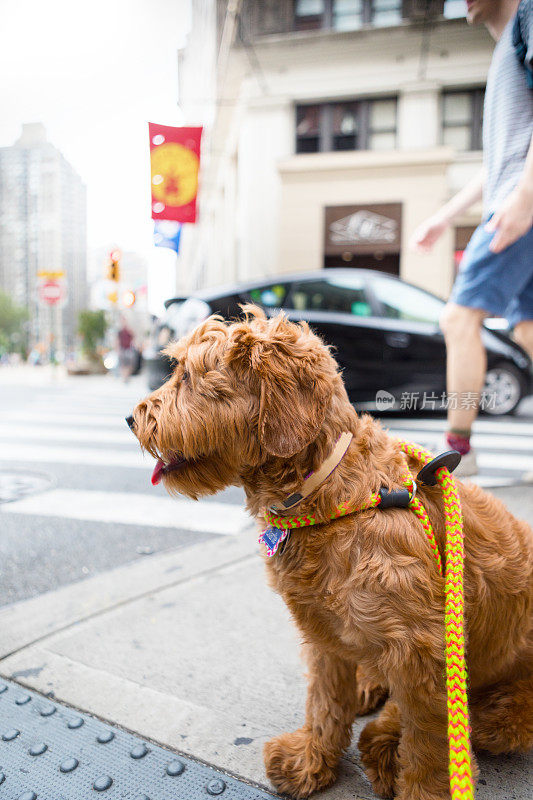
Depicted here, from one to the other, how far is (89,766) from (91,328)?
35402 millimetres

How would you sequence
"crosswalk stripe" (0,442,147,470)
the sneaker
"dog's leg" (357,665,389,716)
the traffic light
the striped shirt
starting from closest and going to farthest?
"dog's leg" (357,665,389,716) < the striped shirt < the sneaker < "crosswalk stripe" (0,442,147,470) < the traffic light

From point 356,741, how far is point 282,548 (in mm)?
712

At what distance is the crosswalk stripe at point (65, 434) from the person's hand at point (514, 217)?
4.85 metres

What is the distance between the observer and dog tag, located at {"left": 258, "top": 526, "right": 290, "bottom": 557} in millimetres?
1436

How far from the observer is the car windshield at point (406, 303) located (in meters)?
7.06

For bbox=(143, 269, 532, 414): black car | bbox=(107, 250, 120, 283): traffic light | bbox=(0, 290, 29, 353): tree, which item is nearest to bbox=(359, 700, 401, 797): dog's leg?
bbox=(143, 269, 532, 414): black car

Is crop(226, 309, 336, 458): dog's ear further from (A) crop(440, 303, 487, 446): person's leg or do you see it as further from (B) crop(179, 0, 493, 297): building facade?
(B) crop(179, 0, 493, 297): building facade

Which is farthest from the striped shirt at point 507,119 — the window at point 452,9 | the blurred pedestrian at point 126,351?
the blurred pedestrian at point 126,351

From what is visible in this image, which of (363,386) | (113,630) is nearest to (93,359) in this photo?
(363,386)

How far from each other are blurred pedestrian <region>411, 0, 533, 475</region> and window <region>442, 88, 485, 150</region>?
16.1m

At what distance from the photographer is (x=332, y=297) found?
23.4 feet

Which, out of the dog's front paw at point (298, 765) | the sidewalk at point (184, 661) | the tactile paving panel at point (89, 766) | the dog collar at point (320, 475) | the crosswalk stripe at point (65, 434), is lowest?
the crosswalk stripe at point (65, 434)

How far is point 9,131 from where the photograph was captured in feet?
11.7

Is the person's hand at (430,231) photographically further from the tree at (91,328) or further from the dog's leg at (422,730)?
the tree at (91,328)
